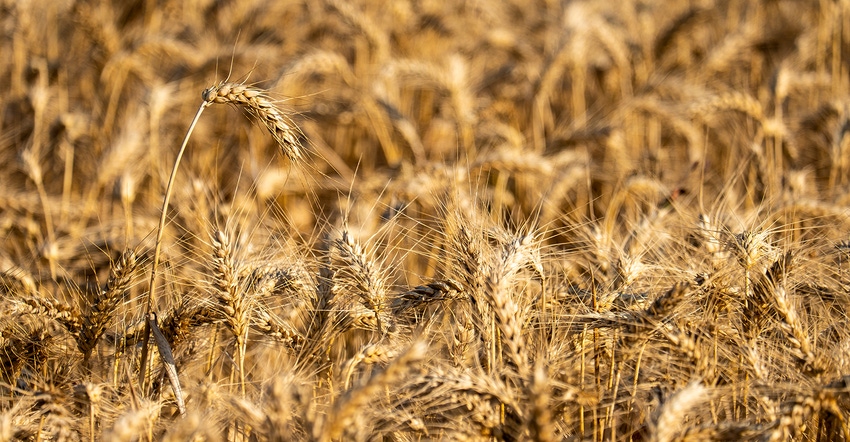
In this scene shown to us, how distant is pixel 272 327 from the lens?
6.87 feet

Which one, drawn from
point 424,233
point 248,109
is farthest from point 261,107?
point 424,233

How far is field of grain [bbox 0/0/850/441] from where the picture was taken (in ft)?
6.01

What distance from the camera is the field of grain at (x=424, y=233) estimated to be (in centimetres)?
183

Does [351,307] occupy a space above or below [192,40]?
below

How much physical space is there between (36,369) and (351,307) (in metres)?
0.87

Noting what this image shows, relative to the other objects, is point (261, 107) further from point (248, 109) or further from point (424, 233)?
point (424, 233)

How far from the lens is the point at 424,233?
11.0 feet

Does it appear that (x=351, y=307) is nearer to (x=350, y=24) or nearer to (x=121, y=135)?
(x=121, y=135)

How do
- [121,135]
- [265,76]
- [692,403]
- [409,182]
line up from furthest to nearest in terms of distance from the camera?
[265,76] → [121,135] → [409,182] → [692,403]

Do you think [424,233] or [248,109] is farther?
[424,233]

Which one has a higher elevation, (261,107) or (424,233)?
(261,107)

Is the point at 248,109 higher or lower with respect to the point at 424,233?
higher

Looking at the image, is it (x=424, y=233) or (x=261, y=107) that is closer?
Answer: (x=261, y=107)

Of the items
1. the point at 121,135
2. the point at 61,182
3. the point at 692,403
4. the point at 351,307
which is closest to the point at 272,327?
the point at 351,307
